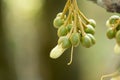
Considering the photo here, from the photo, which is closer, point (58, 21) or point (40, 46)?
point (58, 21)

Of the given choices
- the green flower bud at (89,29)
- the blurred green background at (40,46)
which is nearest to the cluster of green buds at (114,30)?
the green flower bud at (89,29)

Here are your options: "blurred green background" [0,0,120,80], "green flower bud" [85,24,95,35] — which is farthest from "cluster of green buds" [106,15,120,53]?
"blurred green background" [0,0,120,80]

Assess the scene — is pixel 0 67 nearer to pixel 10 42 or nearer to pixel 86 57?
pixel 10 42

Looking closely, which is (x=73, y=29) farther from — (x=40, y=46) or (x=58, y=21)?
(x=40, y=46)

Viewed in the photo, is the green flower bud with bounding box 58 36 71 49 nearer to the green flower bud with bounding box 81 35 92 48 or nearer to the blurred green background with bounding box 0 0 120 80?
the green flower bud with bounding box 81 35 92 48

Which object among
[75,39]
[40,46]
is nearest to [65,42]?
[75,39]

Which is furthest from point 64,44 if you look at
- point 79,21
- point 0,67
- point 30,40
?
point 30,40
